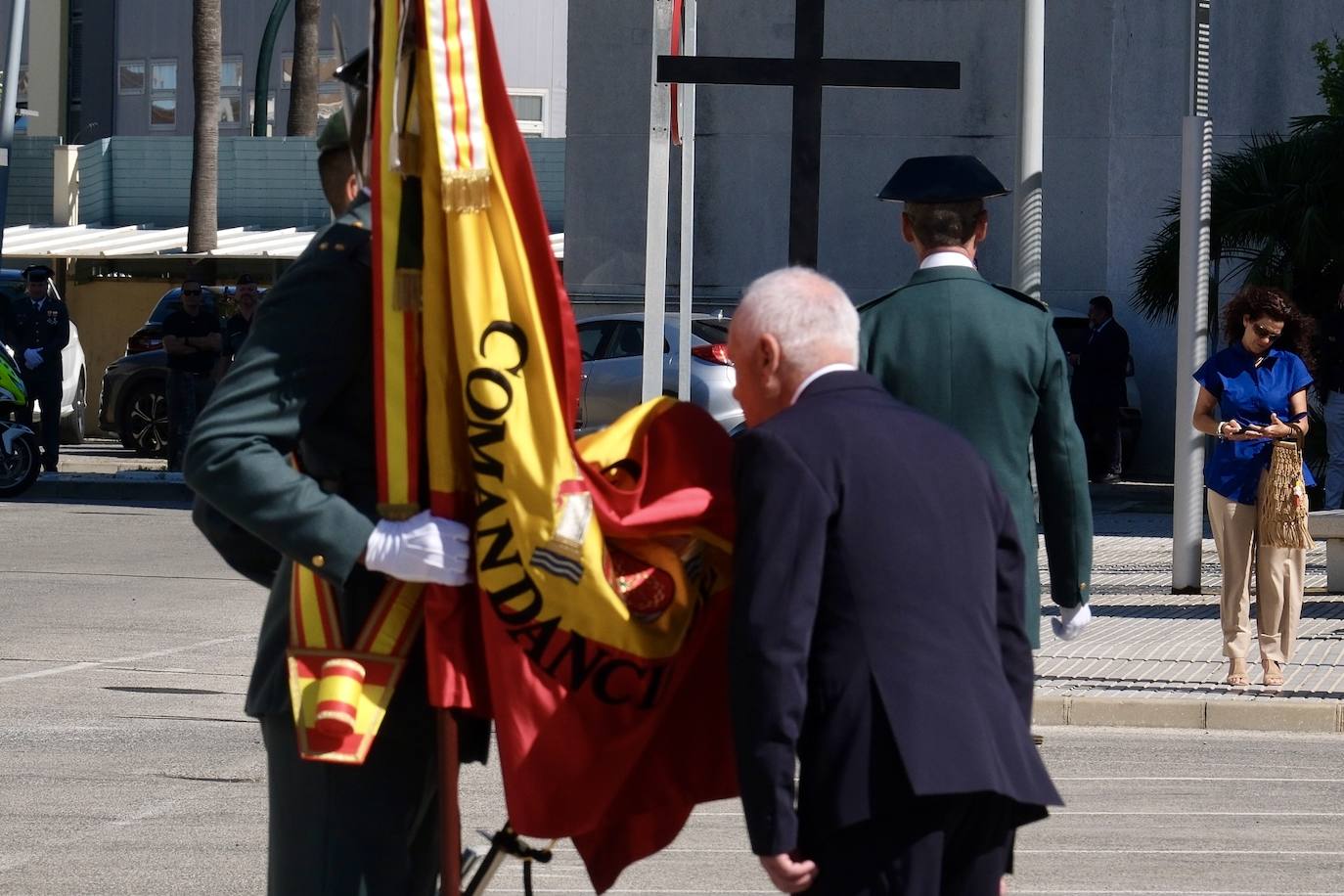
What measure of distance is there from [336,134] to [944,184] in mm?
2113

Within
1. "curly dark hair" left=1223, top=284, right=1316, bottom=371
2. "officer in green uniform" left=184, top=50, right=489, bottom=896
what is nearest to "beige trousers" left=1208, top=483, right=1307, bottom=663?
"curly dark hair" left=1223, top=284, right=1316, bottom=371

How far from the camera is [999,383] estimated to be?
206 inches

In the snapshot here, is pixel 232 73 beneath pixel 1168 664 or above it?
above

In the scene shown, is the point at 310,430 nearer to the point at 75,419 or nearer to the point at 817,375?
the point at 817,375

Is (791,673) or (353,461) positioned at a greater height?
(353,461)

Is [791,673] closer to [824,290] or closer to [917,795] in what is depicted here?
[917,795]

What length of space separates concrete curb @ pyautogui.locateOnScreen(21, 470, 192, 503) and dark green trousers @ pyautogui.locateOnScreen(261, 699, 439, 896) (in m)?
16.9

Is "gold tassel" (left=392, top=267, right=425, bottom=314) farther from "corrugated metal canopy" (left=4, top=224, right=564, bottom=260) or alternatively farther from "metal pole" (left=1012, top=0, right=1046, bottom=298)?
"corrugated metal canopy" (left=4, top=224, right=564, bottom=260)

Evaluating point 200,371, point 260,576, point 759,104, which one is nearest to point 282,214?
point 759,104

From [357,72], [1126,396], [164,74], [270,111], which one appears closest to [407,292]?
[357,72]

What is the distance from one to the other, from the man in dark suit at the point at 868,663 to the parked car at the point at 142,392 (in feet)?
65.7

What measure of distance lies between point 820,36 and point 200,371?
564 inches

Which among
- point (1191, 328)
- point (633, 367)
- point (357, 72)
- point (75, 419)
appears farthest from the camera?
point (75, 419)

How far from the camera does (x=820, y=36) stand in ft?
24.9
